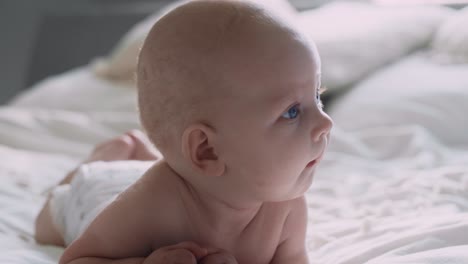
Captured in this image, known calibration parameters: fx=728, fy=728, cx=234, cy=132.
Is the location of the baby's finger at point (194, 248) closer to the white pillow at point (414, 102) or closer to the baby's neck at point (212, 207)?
the baby's neck at point (212, 207)

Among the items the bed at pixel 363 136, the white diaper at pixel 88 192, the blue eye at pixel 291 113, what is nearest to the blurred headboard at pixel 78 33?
the bed at pixel 363 136

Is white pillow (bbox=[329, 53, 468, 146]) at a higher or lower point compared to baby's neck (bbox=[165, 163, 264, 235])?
lower

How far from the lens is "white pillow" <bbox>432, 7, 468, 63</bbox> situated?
1986 mm

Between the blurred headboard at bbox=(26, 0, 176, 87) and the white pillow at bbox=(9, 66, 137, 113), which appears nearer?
the white pillow at bbox=(9, 66, 137, 113)

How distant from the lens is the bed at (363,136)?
110 cm

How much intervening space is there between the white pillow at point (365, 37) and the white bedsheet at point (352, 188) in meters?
0.31

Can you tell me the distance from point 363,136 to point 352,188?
A: 14.9 inches

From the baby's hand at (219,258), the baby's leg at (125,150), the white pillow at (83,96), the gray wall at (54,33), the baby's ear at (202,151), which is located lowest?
the gray wall at (54,33)

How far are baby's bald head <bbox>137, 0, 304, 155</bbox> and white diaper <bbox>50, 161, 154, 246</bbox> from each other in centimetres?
30

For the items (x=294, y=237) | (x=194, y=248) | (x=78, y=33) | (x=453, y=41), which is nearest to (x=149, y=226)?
(x=194, y=248)

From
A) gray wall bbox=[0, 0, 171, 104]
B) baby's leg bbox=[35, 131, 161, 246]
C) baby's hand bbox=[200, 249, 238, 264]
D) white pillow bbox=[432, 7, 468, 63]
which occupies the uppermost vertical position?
baby's hand bbox=[200, 249, 238, 264]

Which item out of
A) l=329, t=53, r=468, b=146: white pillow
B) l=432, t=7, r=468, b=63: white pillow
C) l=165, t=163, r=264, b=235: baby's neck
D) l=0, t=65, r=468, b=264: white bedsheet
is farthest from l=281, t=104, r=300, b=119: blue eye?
l=432, t=7, r=468, b=63: white pillow

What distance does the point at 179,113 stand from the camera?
85 centimetres

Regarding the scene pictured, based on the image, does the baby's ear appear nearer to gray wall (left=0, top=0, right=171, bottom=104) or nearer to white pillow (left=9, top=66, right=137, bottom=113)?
white pillow (left=9, top=66, right=137, bottom=113)
